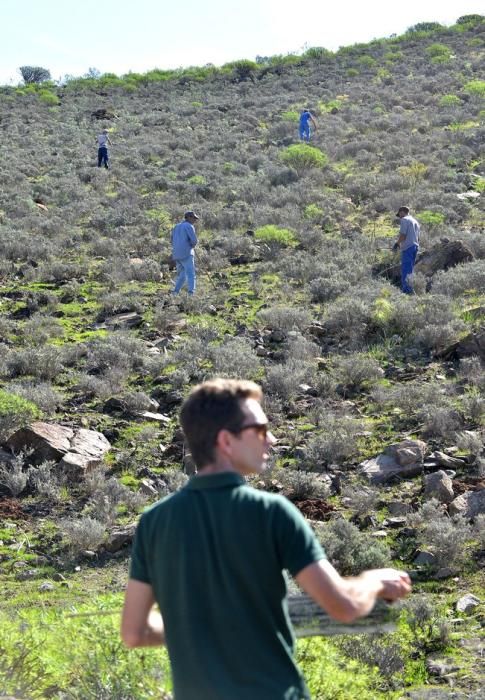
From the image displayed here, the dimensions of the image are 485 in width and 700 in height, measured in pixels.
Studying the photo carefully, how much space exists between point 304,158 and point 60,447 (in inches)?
747

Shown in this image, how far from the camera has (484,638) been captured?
6.61 m

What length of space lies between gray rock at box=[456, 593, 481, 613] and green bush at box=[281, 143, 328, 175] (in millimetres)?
20859

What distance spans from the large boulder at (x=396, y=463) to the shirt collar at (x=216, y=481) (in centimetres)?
658

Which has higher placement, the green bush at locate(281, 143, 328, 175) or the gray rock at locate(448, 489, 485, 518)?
the green bush at locate(281, 143, 328, 175)

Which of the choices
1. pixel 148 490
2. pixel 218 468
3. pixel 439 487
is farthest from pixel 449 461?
pixel 218 468

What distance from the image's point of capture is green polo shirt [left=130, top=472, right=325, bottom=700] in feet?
8.60

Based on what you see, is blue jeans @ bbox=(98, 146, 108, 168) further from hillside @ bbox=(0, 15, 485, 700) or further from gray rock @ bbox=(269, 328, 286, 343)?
gray rock @ bbox=(269, 328, 286, 343)

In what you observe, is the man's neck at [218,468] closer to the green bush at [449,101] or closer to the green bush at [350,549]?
the green bush at [350,549]

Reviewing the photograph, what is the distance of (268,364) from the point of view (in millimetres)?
12664

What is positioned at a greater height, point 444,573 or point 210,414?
point 210,414

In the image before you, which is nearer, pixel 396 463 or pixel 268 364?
pixel 396 463

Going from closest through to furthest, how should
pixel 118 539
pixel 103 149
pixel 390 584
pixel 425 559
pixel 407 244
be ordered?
1. pixel 390 584
2. pixel 425 559
3. pixel 118 539
4. pixel 407 244
5. pixel 103 149

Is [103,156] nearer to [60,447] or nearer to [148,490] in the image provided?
[60,447]

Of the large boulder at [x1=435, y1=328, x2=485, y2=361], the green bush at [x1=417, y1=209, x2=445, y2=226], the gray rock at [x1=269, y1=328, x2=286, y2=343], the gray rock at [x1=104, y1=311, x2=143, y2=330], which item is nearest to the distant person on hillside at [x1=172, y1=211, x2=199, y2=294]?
the gray rock at [x1=104, y1=311, x2=143, y2=330]
